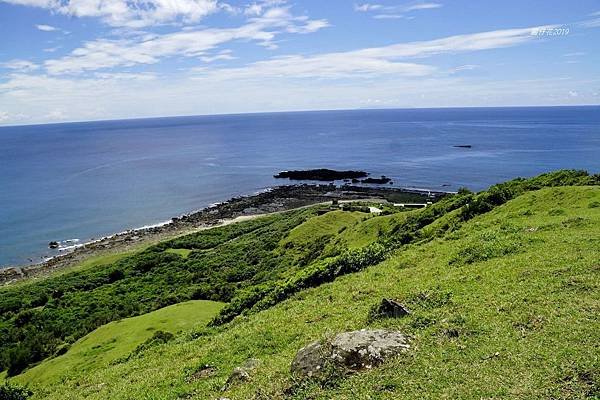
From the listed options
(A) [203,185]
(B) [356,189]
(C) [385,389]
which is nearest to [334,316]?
(C) [385,389]

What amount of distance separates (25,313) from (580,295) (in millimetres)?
49183

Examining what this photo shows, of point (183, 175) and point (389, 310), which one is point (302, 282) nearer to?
point (389, 310)

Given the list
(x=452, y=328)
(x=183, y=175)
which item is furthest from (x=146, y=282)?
(x=183, y=175)

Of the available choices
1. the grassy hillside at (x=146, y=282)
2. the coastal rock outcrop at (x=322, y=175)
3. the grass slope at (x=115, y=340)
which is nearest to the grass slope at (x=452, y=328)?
the grass slope at (x=115, y=340)

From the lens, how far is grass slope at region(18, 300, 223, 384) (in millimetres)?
28641

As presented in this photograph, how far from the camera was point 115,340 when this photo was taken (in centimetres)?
3225

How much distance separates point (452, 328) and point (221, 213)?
85.1 m

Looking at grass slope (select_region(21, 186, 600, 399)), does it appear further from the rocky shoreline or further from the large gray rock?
the rocky shoreline

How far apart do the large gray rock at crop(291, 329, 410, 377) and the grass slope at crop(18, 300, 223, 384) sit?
1842cm

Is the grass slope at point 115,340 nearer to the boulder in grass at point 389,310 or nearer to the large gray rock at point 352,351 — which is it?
the boulder in grass at point 389,310

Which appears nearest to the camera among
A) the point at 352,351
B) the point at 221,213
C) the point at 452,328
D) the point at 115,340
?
the point at 352,351

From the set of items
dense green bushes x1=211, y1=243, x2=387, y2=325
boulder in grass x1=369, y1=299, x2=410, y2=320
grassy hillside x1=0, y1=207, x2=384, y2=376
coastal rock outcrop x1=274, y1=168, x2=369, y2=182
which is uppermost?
boulder in grass x1=369, y1=299, x2=410, y2=320

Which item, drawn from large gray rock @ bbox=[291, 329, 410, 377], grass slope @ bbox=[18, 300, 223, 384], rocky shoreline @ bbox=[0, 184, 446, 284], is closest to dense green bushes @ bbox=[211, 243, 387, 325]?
grass slope @ bbox=[18, 300, 223, 384]

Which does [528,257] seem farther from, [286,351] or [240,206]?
[240,206]
